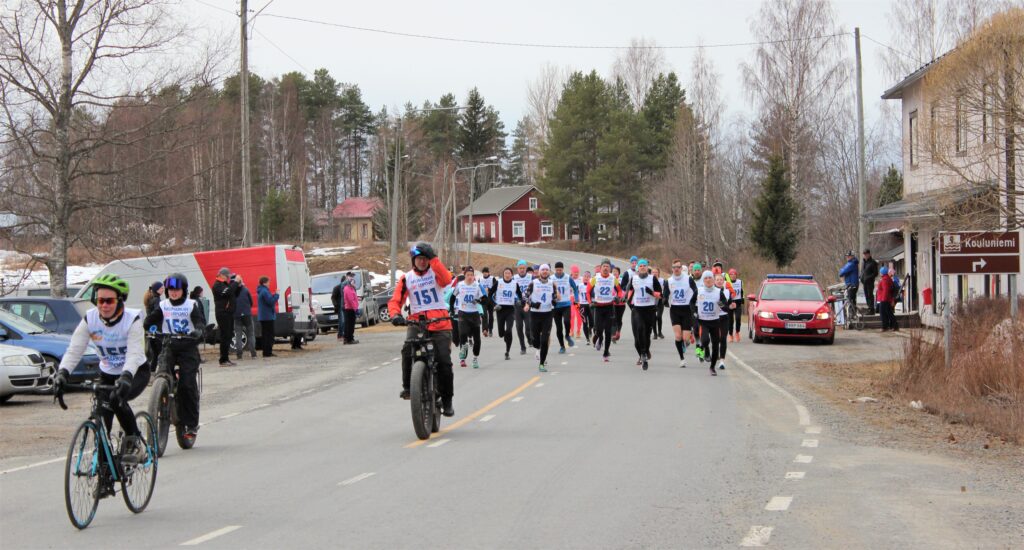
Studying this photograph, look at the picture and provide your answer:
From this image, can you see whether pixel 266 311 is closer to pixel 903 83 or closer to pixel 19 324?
pixel 19 324

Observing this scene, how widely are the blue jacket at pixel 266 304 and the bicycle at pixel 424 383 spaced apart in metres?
13.3

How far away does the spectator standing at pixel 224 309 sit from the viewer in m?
22.8

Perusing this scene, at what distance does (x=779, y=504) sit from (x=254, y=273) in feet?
68.3

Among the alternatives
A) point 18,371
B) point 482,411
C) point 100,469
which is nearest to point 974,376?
point 482,411

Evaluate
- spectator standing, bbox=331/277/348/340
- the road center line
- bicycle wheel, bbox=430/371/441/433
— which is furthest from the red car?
bicycle wheel, bbox=430/371/441/433

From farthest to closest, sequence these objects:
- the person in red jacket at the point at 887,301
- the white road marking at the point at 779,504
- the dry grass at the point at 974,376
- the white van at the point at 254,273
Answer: the person in red jacket at the point at 887,301 → the white van at the point at 254,273 → the dry grass at the point at 974,376 → the white road marking at the point at 779,504

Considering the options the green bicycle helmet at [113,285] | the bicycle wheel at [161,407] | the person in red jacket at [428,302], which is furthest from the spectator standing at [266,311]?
the green bicycle helmet at [113,285]

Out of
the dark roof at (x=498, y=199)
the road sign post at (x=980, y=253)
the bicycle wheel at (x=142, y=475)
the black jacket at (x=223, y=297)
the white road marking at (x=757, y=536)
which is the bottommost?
the white road marking at (x=757, y=536)

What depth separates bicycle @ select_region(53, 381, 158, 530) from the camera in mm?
7312

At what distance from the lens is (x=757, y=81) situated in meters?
59.7

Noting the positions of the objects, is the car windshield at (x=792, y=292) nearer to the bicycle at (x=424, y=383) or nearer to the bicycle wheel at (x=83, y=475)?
the bicycle at (x=424, y=383)

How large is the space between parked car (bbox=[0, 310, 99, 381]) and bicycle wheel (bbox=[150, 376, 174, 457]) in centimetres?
723

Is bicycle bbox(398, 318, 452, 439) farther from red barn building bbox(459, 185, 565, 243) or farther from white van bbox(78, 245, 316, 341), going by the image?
red barn building bbox(459, 185, 565, 243)

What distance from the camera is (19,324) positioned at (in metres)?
17.9
